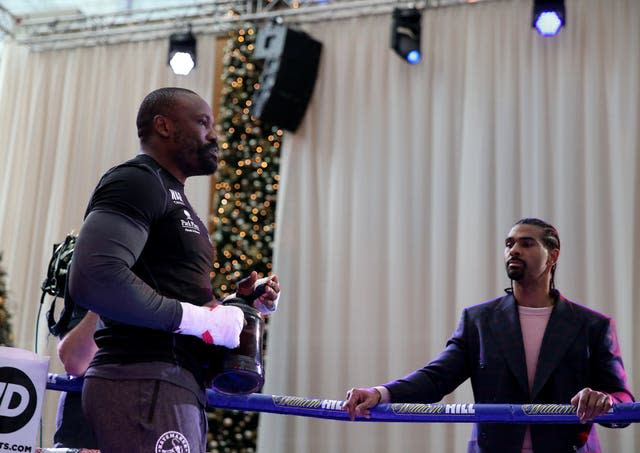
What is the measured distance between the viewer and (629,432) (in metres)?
5.98

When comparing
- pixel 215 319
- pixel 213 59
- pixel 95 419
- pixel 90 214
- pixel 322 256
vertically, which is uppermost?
pixel 213 59

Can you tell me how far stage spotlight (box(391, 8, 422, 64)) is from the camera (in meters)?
6.86

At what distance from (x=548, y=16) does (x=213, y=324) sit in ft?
17.1

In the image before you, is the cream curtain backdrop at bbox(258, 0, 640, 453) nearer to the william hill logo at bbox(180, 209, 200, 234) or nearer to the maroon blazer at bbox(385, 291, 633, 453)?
the maroon blazer at bbox(385, 291, 633, 453)

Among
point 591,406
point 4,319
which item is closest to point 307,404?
point 591,406

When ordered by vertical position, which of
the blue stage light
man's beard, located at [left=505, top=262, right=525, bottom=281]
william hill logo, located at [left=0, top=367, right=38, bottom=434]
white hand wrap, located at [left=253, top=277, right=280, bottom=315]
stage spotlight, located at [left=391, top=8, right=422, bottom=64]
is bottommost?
william hill logo, located at [left=0, top=367, right=38, bottom=434]

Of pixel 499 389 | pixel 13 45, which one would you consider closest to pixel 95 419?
pixel 499 389

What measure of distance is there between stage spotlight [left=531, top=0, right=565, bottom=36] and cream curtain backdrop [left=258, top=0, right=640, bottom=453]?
0.27 m

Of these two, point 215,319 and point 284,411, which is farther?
point 284,411

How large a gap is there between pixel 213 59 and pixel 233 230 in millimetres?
1717

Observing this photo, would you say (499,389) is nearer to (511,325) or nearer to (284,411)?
(511,325)

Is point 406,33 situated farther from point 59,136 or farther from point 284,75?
point 59,136

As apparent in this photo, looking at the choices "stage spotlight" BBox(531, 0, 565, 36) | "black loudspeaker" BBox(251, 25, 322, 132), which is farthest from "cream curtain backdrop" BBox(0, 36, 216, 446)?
"stage spotlight" BBox(531, 0, 565, 36)

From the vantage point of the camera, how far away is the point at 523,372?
11.0ft
